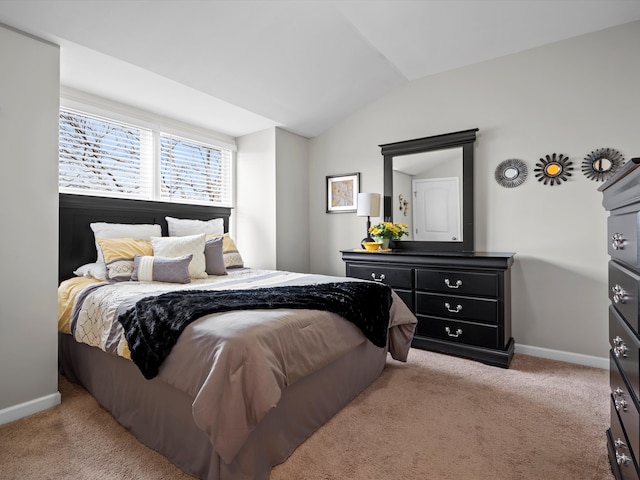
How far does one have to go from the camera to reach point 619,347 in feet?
4.21

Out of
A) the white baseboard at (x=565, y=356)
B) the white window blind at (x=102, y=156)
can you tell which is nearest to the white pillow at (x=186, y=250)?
the white window blind at (x=102, y=156)

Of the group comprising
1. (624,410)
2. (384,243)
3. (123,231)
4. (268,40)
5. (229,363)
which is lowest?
(624,410)

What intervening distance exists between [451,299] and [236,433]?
7.33 feet

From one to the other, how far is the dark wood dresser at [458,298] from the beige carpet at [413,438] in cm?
40

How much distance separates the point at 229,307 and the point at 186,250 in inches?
52.5

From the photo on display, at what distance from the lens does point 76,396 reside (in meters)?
2.34

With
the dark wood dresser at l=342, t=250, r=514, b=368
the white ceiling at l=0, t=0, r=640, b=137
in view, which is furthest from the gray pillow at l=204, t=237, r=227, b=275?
the dark wood dresser at l=342, t=250, r=514, b=368

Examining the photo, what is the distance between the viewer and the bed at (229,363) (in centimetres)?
140

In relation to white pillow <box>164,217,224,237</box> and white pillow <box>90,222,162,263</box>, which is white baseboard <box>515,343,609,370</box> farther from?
white pillow <box>90,222,162,263</box>

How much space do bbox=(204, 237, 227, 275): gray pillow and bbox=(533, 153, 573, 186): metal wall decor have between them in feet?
9.29

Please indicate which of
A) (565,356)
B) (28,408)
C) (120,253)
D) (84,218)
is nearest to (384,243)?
(565,356)

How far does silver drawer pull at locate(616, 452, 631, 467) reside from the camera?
124cm

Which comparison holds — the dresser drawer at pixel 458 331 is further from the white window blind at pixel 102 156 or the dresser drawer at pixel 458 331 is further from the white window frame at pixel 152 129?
the white window blind at pixel 102 156

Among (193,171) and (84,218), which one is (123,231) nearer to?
(84,218)
